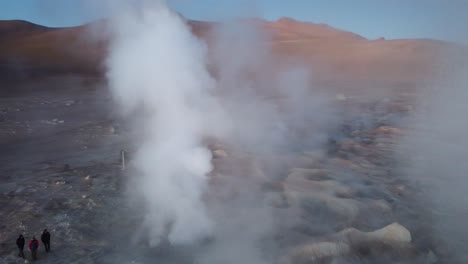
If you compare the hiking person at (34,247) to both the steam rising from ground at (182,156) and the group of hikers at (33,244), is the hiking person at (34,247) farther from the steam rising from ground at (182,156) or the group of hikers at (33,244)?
the steam rising from ground at (182,156)

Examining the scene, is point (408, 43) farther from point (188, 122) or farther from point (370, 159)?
point (188, 122)

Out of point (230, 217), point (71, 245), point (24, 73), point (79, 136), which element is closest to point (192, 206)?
point (230, 217)

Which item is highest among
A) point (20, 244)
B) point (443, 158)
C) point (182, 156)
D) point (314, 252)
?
point (182, 156)

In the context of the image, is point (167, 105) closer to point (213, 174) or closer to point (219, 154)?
point (213, 174)

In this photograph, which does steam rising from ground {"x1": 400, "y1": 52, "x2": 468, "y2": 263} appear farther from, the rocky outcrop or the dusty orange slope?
the dusty orange slope

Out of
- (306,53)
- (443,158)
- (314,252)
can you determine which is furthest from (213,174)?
(306,53)

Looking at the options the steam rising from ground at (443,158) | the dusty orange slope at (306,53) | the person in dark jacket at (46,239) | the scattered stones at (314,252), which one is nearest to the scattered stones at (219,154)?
the steam rising from ground at (443,158)
